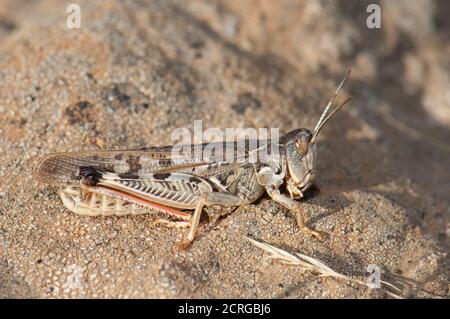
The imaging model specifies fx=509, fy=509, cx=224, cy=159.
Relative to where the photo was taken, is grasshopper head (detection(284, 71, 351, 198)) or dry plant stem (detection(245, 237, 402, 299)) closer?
dry plant stem (detection(245, 237, 402, 299))

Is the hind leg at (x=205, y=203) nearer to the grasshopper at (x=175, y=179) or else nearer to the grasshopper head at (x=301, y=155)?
the grasshopper at (x=175, y=179)

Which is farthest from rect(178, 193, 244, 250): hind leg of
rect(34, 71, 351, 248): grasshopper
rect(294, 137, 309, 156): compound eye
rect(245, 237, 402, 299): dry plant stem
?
rect(294, 137, 309, 156): compound eye

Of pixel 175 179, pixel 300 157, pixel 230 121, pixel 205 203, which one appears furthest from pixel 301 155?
pixel 230 121

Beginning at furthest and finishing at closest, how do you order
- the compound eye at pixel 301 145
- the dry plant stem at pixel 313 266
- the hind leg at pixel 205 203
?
the compound eye at pixel 301 145 → the hind leg at pixel 205 203 → the dry plant stem at pixel 313 266

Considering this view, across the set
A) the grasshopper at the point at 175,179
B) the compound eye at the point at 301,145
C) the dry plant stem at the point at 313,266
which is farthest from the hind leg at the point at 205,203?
the compound eye at the point at 301,145

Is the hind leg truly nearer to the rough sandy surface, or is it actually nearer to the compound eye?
the rough sandy surface

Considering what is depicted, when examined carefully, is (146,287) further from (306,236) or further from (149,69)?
(149,69)
